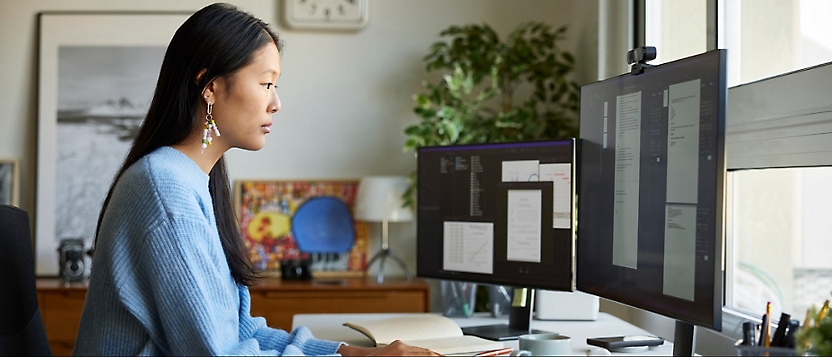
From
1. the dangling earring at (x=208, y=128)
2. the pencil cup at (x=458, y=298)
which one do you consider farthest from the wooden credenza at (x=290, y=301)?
the dangling earring at (x=208, y=128)

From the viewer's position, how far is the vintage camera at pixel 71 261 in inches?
138

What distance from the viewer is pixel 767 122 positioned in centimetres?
182

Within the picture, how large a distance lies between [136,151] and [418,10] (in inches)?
105

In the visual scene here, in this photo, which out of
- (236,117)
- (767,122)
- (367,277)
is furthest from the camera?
(367,277)

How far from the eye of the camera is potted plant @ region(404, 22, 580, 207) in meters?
3.48

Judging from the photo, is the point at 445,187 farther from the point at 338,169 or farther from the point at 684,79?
the point at 338,169

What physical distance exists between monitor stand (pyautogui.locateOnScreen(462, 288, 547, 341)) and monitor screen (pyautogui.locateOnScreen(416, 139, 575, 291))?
0.09 meters

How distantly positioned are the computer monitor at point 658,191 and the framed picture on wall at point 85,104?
268 cm

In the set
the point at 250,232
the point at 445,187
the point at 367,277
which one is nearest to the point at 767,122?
the point at 445,187

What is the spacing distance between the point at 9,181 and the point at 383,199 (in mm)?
1771

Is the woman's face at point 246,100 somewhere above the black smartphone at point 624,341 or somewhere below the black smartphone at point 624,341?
above

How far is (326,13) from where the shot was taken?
382 cm

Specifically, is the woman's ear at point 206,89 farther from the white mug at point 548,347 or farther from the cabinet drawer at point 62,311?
the cabinet drawer at point 62,311

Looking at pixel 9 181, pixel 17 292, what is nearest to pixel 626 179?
pixel 17 292
